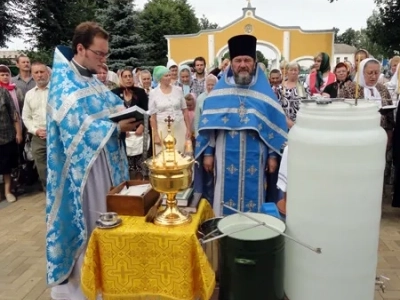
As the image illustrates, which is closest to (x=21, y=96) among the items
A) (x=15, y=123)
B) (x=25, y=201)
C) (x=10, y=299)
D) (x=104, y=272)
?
(x=15, y=123)

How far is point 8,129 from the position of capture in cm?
580

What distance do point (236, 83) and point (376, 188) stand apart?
1812 millimetres

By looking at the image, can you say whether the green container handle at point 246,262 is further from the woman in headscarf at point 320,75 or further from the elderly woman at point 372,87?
the woman in headscarf at point 320,75

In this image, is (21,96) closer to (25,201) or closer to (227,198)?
(25,201)

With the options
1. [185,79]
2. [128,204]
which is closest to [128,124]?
[128,204]

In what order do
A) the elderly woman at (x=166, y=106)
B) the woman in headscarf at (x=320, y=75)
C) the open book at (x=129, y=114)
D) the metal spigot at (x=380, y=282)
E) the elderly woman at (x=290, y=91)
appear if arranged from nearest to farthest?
the metal spigot at (x=380, y=282), the open book at (x=129, y=114), the elderly woman at (x=290, y=91), the elderly woman at (x=166, y=106), the woman in headscarf at (x=320, y=75)

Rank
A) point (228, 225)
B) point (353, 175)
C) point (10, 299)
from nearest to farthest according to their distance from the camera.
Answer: point (353, 175)
point (228, 225)
point (10, 299)

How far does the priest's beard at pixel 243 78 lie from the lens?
3197 millimetres

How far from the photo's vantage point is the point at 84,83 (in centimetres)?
275

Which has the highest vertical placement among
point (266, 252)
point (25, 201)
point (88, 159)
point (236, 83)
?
point (236, 83)

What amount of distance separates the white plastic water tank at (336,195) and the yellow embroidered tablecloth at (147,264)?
0.45m

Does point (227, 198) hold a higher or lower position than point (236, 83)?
lower

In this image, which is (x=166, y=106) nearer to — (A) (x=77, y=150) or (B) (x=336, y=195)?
(A) (x=77, y=150)

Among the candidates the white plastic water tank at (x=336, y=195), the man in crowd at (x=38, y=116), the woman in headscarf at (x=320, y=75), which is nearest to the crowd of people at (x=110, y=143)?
the white plastic water tank at (x=336, y=195)
